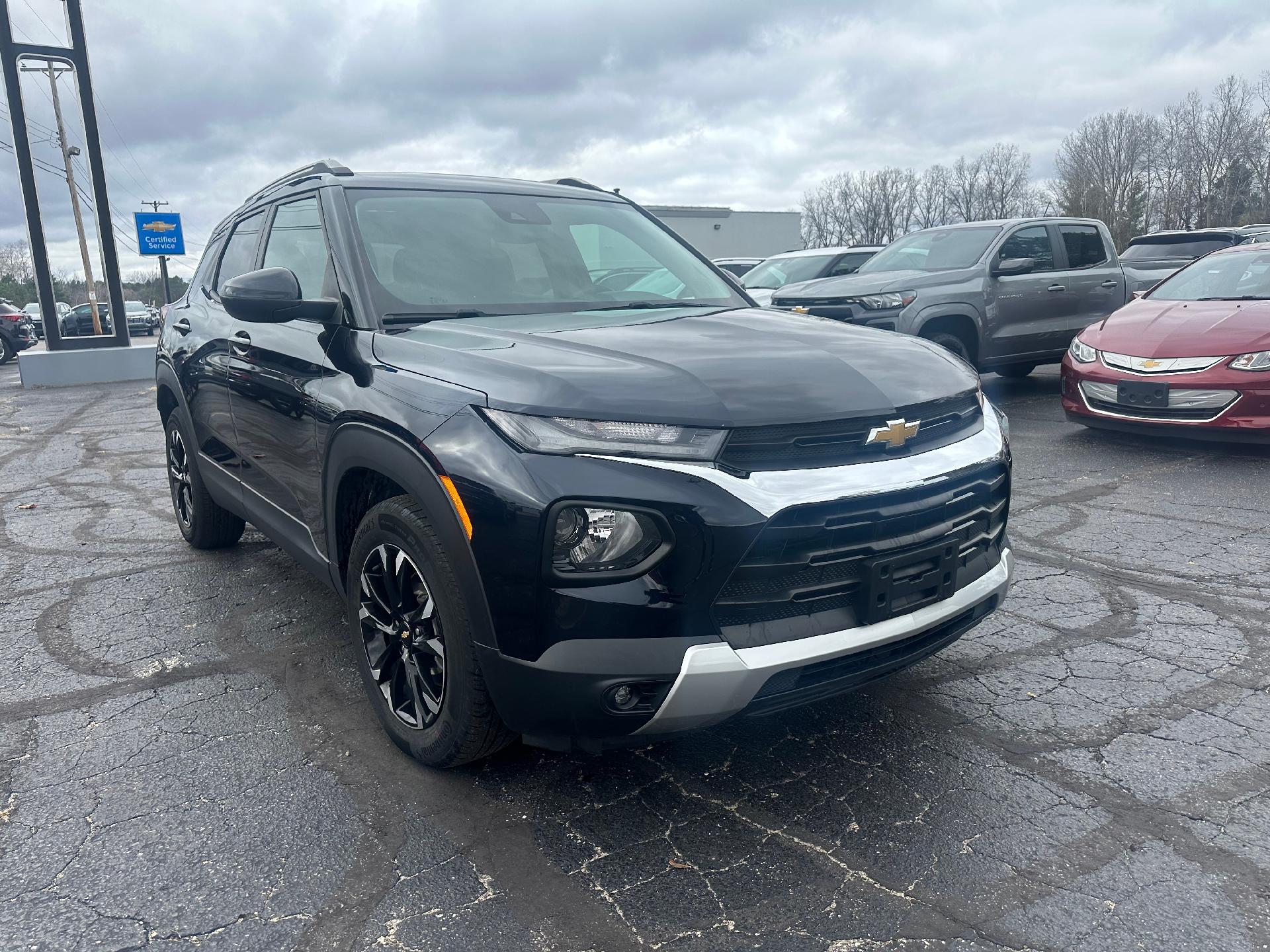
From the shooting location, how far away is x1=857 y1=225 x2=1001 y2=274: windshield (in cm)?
935

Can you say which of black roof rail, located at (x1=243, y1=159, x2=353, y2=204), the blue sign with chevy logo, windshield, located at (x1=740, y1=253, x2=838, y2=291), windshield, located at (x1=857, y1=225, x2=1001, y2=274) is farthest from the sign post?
black roof rail, located at (x1=243, y1=159, x2=353, y2=204)

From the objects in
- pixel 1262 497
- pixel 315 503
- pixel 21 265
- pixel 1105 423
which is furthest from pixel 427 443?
pixel 21 265

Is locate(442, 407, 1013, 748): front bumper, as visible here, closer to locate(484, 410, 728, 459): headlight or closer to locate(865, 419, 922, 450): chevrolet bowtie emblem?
locate(484, 410, 728, 459): headlight

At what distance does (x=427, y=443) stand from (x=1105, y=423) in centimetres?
617

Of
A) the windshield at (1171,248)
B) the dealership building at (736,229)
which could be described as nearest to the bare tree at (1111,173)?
the dealership building at (736,229)

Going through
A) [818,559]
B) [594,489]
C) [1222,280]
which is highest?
[1222,280]

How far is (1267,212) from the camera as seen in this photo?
174 feet

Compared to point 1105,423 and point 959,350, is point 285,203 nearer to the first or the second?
point 1105,423

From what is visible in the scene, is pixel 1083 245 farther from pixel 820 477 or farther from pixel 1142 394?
pixel 820 477

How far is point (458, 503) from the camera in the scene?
2365mm

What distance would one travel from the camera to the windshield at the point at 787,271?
12.8 meters

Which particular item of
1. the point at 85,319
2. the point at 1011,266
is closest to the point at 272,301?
the point at 1011,266

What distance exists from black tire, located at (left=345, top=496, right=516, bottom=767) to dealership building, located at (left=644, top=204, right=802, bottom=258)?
1778 inches

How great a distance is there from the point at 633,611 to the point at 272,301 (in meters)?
1.67
